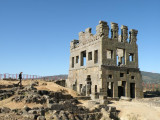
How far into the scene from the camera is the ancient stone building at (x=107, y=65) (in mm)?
25806

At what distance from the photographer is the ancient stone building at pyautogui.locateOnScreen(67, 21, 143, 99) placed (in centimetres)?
2581

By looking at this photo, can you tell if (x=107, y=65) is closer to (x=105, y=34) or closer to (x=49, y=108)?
(x=105, y=34)

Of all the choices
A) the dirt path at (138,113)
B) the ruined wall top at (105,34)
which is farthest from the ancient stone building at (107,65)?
the dirt path at (138,113)

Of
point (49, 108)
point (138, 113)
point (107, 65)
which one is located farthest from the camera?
point (107, 65)

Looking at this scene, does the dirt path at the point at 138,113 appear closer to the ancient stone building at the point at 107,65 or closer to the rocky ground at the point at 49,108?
the rocky ground at the point at 49,108

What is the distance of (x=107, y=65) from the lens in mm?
25969

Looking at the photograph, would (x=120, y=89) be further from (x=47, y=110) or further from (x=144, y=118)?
(x=47, y=110)

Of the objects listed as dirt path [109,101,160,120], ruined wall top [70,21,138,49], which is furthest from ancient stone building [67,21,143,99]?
dirt path [109,101,160,120]

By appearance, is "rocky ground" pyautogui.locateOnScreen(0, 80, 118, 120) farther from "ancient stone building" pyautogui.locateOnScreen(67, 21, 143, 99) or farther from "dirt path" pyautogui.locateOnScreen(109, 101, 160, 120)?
"ancient stone building" pyautogui.locateOnScreen(67, 21, 143, 99)

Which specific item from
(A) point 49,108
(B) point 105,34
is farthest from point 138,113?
(B) point 105,34

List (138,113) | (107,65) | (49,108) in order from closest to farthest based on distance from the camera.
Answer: (49,108), (138,113), (107,65)

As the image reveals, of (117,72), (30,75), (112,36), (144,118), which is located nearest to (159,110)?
(144,118)

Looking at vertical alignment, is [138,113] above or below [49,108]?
below

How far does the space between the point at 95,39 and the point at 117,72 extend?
618cm
